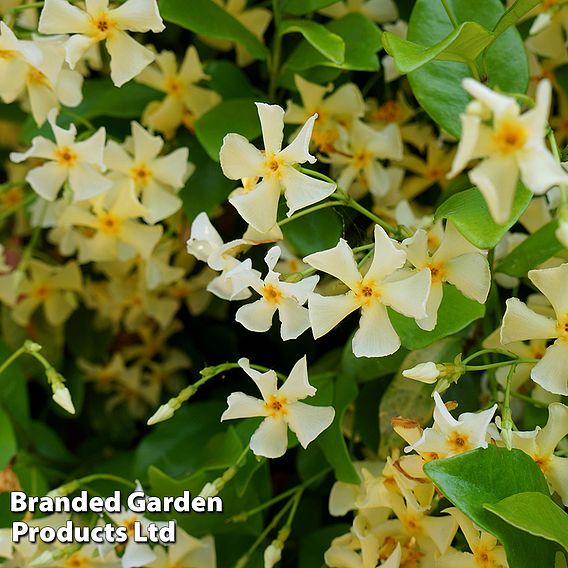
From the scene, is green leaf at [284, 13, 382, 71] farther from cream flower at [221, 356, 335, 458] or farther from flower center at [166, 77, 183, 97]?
cream flower at [221, 356, 335, 458]

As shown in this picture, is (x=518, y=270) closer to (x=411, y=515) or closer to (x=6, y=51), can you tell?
(x=411, y=515)

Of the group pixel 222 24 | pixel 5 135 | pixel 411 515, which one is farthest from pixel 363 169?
pixel 5 135

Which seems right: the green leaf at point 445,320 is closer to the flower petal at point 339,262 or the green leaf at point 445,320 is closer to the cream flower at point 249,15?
the flower petal at point 339,262

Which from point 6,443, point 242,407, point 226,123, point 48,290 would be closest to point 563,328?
point 242,407

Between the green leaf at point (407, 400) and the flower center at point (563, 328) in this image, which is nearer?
the flower center at point (563, 328)

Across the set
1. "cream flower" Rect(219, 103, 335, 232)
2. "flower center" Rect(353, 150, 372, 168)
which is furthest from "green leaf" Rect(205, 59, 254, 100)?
"cream flower" Rect(219, 103, 335, 232)

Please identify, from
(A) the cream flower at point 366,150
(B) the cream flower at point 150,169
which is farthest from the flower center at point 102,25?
(A) the cream flower at point 366,150
